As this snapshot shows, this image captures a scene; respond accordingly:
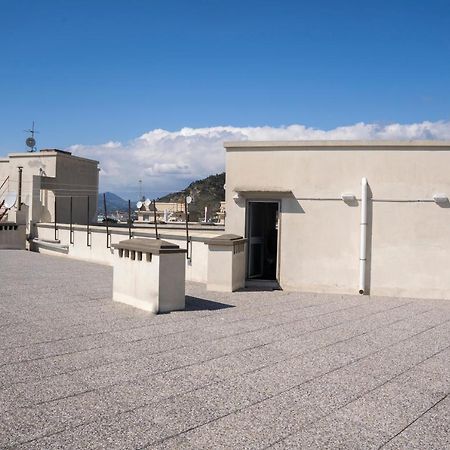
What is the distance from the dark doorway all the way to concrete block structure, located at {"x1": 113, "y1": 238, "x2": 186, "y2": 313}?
12.9 feet

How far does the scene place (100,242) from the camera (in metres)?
18.6

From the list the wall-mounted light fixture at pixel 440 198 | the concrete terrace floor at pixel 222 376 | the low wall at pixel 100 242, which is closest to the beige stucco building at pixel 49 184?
the low wall at pixel 100 242

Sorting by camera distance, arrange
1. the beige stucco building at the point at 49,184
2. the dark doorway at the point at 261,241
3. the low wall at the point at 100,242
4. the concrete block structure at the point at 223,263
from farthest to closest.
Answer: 1. the beige stucco building at the point at 49,184
2. the low wall at the point at 100,242
3. the dark doorway at the point at 261,241
4. the concrete block structure at the point at 223,263

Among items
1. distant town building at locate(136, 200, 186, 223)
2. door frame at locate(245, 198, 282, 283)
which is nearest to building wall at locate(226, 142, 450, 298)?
door frame at locate(245, 198, 282, 283)

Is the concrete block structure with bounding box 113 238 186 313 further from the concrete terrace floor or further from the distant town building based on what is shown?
the distant town building

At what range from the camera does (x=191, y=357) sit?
6.48 metres

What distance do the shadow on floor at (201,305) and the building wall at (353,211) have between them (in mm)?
2744

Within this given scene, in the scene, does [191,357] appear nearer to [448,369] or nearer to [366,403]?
[366,403]

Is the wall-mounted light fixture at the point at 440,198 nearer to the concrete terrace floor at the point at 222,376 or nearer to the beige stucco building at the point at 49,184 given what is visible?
the concrete terrace floor at the point at 222,376

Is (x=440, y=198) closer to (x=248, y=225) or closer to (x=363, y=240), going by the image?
(x=363, y=240)

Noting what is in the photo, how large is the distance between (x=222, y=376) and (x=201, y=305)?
173 inches

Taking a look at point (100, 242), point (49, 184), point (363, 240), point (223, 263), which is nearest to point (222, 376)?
point (223, 263)

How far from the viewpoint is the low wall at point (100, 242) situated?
13680mm

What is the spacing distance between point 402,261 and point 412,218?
3.39 feet
